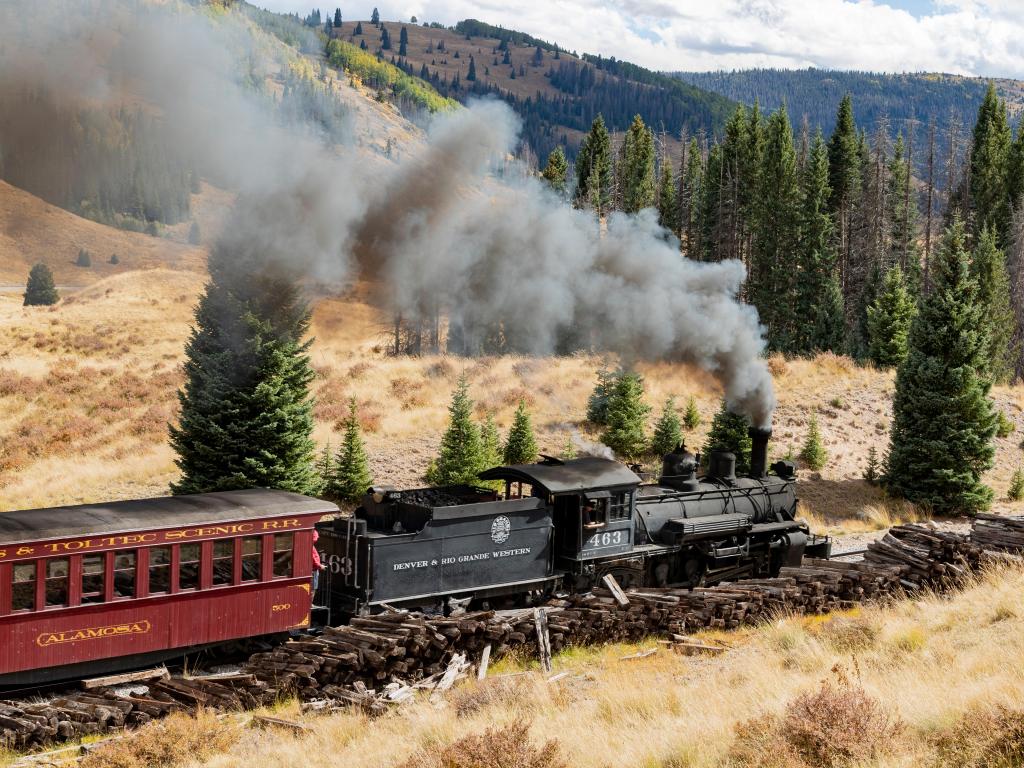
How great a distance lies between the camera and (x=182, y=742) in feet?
38.5

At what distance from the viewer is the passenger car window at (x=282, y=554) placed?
15.8 metres

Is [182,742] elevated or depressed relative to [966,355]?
depressed

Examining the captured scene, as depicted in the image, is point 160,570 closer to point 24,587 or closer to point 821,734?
point 24,587

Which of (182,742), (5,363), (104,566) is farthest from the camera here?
(5,363)

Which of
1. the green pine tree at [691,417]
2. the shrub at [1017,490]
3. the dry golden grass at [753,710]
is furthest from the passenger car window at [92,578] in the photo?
the shrub at [1017,490]

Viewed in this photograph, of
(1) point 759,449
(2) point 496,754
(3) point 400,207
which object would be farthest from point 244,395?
(2) point 496,754

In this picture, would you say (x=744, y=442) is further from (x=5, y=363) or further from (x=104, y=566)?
(x=5, y=363)

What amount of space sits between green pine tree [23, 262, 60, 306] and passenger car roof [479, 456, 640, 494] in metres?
50.3

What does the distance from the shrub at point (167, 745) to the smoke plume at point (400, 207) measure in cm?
672

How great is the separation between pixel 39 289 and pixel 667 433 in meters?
42.6

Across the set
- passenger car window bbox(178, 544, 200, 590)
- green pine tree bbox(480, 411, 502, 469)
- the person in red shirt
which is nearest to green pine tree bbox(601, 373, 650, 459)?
green pine tree bbox(480, 411, 502, 469)

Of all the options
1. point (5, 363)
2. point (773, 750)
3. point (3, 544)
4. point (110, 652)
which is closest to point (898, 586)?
point (773, 750)

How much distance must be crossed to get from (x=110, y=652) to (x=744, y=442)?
73.4 ft

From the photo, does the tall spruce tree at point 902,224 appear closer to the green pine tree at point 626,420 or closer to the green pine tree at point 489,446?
the green pine tree at point 626,420
